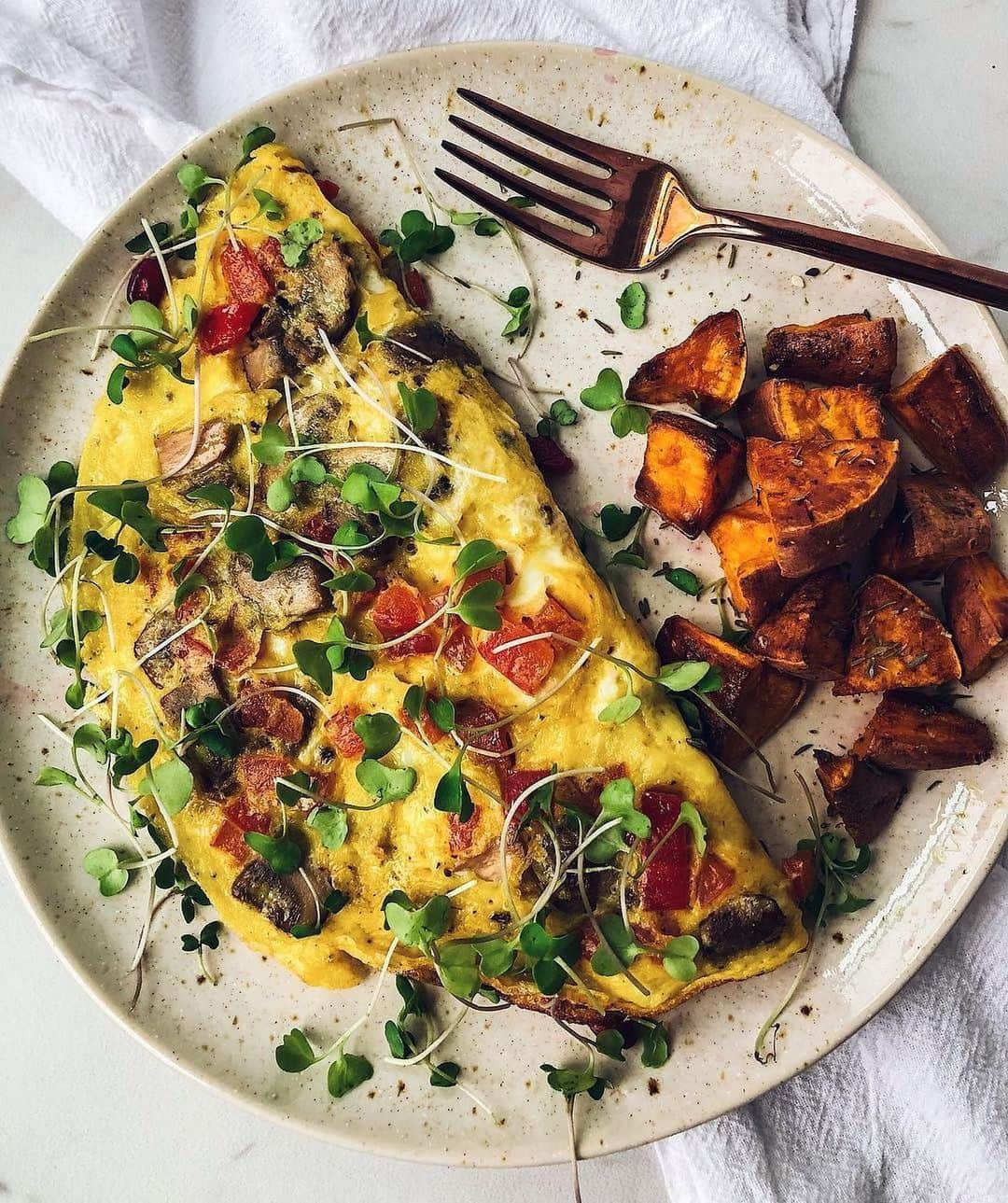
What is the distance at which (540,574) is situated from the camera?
8.55 feet

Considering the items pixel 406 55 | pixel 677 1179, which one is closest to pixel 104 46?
pixel 406 55

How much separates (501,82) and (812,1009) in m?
2.83

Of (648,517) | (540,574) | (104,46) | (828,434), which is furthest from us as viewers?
(104,46)

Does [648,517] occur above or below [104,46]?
below

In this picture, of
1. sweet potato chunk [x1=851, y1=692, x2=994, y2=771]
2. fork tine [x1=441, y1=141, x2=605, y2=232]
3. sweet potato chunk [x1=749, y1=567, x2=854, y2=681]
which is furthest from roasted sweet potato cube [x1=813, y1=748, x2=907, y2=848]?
fork tine [x1=441, y1=141, x2=605, y2=232]

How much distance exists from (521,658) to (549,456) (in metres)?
0.77

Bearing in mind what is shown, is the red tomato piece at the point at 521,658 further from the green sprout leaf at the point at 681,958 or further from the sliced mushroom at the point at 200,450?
the sliced mushroom at the point at 200,450

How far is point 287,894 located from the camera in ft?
8.61

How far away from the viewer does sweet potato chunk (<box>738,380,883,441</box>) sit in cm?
276

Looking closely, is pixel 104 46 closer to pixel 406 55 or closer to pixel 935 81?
pixel 406 55

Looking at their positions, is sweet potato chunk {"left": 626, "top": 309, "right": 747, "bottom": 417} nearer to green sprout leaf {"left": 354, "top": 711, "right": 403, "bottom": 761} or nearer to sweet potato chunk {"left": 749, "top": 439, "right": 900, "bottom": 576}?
sweet potato chunk {"left": 749, "top": 439, "right": 900, "bottom": 576}

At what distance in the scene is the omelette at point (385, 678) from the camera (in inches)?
99.2

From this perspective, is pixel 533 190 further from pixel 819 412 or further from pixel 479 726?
pixel 479 726

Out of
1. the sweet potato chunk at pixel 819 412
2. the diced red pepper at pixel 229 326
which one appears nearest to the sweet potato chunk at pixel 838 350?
the sweet potato chunk at pixel 819 412
